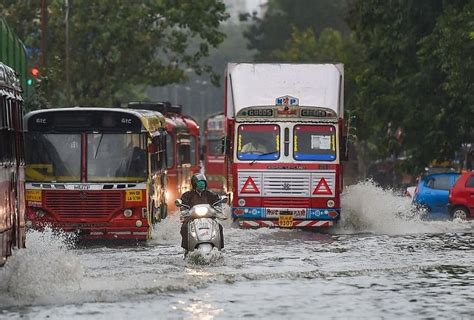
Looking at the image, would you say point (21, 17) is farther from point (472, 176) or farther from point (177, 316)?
point (177, 316)

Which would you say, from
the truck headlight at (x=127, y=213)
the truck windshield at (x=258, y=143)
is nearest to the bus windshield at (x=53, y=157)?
the truck headlight at (x=127, y=213)

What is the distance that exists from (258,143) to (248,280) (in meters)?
12.1

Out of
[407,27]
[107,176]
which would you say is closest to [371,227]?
[107,176]

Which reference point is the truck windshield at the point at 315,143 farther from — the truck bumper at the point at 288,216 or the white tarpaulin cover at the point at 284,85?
the truck bumper at the point at 288,216

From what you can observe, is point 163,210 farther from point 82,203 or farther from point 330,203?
point 82,203

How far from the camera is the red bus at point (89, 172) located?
27.9m

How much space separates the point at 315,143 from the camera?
32.2 m

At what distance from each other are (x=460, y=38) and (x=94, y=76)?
2599cm

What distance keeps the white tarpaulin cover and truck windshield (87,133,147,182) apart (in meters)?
4.32

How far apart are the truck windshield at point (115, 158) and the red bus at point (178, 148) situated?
7889mm

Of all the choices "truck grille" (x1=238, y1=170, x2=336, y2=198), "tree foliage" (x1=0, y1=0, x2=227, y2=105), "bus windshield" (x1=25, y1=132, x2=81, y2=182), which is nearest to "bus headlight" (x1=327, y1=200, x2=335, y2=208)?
"truck grille" (x1=238, y1=170, x2=336, y2=198)

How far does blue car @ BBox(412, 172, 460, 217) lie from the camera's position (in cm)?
3928

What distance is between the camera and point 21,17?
64.4m

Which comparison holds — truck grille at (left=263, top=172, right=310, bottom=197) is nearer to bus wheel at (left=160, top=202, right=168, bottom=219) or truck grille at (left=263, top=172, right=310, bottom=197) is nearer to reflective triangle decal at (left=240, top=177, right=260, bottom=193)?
reflective triangle decal at (left=240, top=177, right=260, bottom=193)
